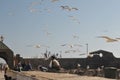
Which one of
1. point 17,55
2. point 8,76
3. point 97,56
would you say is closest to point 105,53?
point 97,56

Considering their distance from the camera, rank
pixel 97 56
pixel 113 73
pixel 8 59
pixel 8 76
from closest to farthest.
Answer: pixel 113 73 → pixel 8 76 → pixel 8 59 → pixel 97 56

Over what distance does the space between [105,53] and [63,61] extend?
10.3 meters

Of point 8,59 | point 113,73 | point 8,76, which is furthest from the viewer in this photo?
point 8,59

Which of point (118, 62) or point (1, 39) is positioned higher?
point (1, 39)

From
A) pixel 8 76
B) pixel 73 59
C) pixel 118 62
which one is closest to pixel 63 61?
pixel 73 59

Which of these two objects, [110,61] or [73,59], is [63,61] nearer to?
[73,59]

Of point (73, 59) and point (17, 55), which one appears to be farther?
point (73, 59)

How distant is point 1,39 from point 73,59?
18444 mm

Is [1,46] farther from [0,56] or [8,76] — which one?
[8,76]

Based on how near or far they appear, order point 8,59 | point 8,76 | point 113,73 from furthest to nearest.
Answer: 1. point 8,59
2. point 8,76
3. point 113,73

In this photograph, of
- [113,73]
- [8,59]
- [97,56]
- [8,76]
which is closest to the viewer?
[113,73]

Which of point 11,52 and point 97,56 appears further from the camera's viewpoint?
point 97,56

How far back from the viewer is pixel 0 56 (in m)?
84.6

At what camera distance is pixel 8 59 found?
81688 mm
